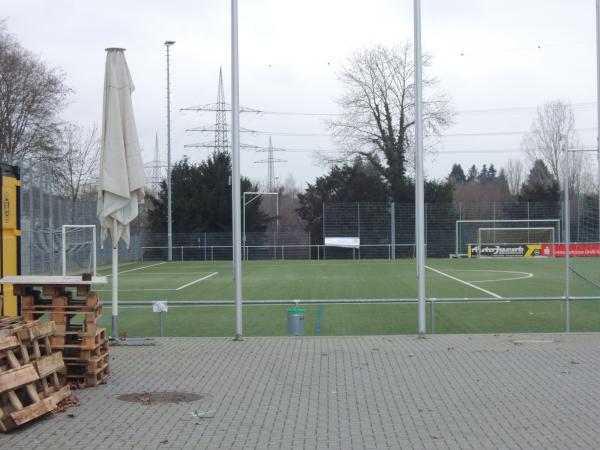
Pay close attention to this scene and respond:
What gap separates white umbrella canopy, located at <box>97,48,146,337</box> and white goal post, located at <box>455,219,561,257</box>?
45968 mm

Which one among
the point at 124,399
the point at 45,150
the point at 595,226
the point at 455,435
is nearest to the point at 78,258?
the point at 45,150

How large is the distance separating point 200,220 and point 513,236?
24195 millimetres

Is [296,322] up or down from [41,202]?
down

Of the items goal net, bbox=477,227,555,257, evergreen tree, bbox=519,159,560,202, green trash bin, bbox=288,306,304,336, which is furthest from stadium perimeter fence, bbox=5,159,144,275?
evergreen tree, bbox=519,159,560,202

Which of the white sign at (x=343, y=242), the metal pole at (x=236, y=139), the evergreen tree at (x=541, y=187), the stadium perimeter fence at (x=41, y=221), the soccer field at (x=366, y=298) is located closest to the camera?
the metal pole at (x=236, y=139)

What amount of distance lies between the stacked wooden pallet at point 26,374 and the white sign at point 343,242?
161 feet

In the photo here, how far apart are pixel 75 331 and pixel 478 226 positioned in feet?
166

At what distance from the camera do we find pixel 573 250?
177ft

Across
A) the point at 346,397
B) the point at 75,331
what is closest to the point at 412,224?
the point at 75,331

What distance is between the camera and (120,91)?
1245 centimetres

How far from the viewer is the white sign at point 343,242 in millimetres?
57594

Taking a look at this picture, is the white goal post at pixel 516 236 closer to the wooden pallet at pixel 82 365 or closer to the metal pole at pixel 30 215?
the metal pole at pixel 30 215

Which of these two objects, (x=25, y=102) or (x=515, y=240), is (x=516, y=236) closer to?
(x=515, y=240)

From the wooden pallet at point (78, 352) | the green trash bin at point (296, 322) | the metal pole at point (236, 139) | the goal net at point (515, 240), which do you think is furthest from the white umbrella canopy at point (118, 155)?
the goal net at point (515, 240)
